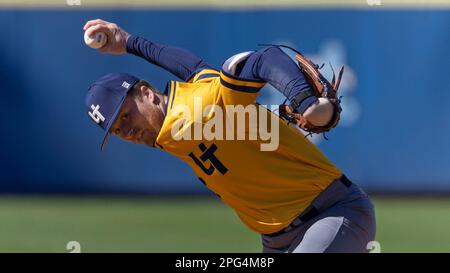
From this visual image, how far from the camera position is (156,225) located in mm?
7195

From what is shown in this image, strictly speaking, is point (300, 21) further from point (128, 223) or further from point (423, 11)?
point (128, 223)

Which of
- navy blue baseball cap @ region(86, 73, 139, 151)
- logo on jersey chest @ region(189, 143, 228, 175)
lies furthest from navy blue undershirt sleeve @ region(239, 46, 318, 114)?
navy blue baseball cap @ region(86, 73, 139, 151)

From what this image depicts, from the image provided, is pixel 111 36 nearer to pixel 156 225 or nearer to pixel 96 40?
pixel 96 40

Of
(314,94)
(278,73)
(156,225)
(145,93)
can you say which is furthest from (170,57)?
(156,225)

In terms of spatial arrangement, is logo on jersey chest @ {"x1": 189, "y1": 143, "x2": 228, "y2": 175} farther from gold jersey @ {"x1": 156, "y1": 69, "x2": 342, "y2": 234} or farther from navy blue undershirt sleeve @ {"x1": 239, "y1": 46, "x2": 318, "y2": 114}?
navy blue undershirt sleeve @ {"x1": 239, "y1": 46, "x2": 318, "y2": 114}

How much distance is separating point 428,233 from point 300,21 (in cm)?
286

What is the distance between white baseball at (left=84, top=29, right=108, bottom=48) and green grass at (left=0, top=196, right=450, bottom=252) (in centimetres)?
268

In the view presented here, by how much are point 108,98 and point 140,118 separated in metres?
0.16

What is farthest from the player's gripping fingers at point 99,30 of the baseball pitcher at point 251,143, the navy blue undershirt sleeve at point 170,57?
the baseball pitcher at point 251,143

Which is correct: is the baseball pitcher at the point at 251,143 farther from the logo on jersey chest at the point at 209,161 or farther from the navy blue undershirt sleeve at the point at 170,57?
the navy blue undershirt sleeve at the point at 170,57

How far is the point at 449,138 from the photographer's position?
8367 millimetres

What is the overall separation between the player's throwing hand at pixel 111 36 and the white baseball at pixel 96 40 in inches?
0.8

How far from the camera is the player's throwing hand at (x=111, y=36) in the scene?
377 centimetres

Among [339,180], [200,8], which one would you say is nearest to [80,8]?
[200,8]
